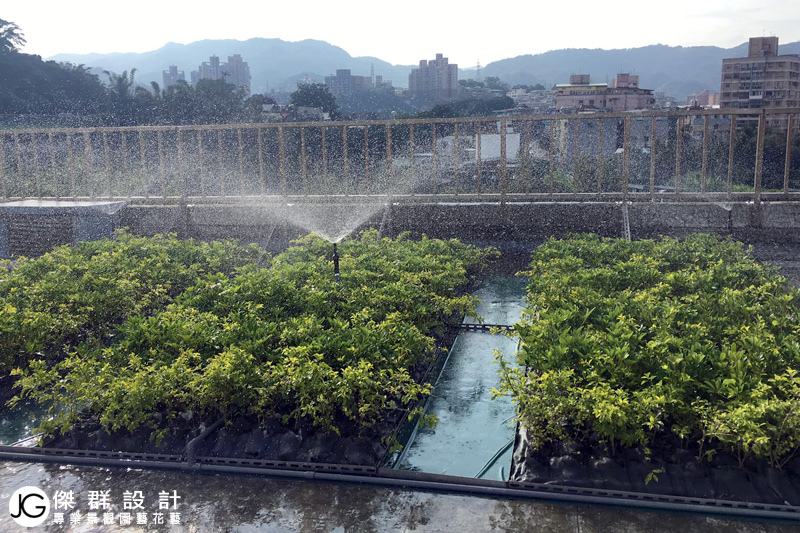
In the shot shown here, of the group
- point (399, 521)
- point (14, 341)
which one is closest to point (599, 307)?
point (399, 521)

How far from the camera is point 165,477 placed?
4.24 meters

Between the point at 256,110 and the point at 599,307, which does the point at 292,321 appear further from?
the point at 256,110

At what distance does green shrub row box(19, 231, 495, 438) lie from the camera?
4.47 metres

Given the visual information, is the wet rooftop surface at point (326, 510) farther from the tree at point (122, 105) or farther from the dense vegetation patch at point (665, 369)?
the tree at point (122, 105)

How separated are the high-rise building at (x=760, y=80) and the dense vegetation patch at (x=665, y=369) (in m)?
138

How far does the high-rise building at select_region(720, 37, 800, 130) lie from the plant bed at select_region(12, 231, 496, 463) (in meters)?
139

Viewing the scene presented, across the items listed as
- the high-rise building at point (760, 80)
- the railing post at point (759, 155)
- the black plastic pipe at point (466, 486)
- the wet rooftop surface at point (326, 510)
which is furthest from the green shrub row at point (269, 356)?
the high-rise building at point (760, 80)

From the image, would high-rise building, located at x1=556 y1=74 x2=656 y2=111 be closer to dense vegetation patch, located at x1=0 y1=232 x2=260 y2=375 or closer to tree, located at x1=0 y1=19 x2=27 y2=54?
tree, located at x1=0 y1=19 x2=27 y2=54

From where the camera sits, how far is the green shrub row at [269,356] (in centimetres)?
447

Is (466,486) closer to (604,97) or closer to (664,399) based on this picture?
(664,399)

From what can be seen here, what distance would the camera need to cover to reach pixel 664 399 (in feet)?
13.0

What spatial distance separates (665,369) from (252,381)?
267 cm

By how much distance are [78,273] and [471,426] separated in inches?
208

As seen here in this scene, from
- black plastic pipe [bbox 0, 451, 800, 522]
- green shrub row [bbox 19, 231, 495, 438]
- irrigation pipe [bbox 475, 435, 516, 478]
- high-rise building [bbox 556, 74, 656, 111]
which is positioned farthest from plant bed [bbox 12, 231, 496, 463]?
high-rise building [bbox 556, 74, 656, 111]
